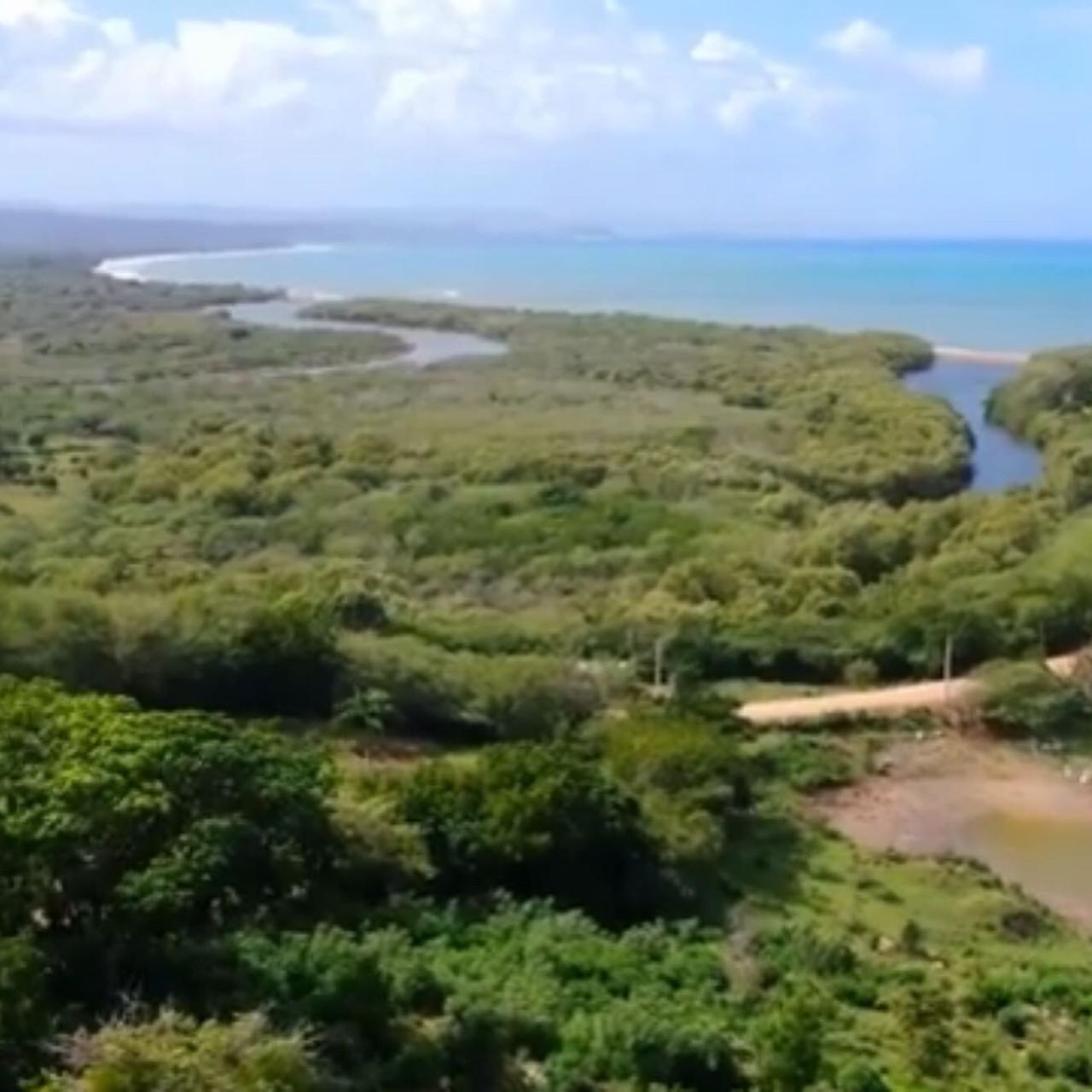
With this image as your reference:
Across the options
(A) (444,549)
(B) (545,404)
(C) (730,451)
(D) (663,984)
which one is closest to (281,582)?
(A) (444,549)

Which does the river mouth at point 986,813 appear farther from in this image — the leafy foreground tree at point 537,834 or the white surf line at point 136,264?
the white surf line at point 136,264

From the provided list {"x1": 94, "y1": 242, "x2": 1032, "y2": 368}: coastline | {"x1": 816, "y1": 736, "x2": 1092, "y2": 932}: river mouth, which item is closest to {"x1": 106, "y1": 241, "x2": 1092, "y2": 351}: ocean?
{"x1": 94, "y1": 242, "x2": 1032, "y2": 368}: coastline

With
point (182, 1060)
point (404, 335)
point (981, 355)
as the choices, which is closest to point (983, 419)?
point (981, 355)

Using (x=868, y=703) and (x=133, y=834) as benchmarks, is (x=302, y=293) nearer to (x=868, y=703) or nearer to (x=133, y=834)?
(x=868, y=703)

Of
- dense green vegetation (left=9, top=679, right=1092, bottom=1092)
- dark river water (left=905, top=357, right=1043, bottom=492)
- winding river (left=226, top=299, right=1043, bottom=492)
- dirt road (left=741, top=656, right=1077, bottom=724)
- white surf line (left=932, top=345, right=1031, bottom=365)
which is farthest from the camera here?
white surf line (left=932, top=345, right=1031, bottom=365)

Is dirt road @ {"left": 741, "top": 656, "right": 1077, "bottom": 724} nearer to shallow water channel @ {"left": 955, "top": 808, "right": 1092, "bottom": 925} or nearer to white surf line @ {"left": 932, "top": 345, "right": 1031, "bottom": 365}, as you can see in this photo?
shallow water channel @ {"left": 955, "top": 808, "right": 1092, "bottom": 925}
